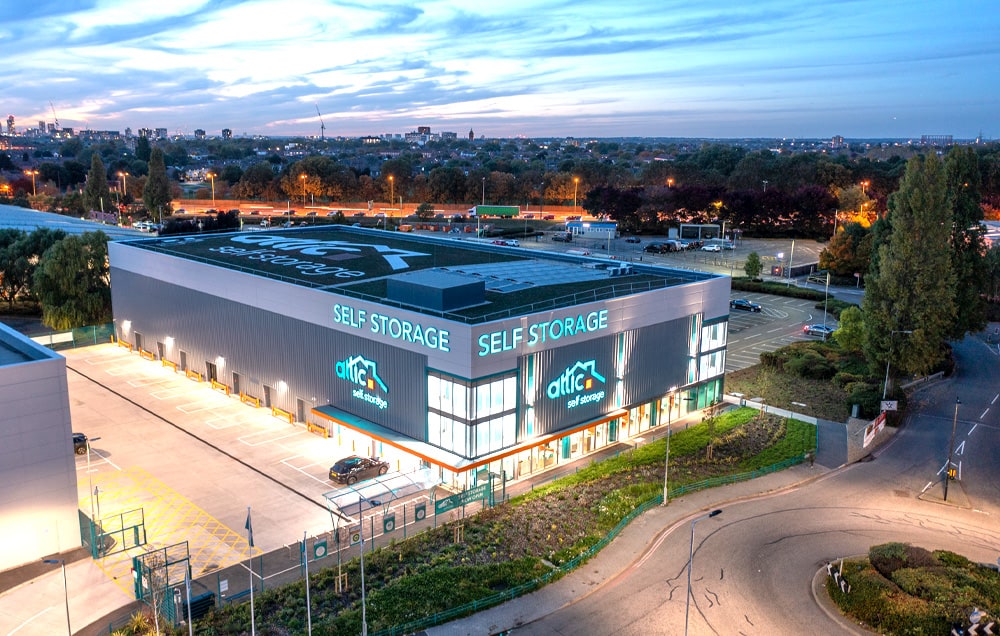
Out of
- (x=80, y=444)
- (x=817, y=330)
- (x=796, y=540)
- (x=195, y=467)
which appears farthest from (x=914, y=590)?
(x=817, y=330)

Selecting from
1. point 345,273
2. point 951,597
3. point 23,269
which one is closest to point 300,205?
point 23,269

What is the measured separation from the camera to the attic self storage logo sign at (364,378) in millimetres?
41656

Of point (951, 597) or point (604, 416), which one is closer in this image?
point (951, 597)

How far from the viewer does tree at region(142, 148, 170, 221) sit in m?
129

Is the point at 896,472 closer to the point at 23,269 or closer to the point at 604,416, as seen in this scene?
the point at 604,416

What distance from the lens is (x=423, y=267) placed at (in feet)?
182

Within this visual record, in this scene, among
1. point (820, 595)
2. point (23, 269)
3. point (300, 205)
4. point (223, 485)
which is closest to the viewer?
point (820, 595)

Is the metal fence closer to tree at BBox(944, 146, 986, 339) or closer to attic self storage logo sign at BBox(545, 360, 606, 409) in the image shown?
attic self storage logo sign at BBox(545, 360, 606, 409)

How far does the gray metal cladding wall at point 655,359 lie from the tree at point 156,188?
107 metres

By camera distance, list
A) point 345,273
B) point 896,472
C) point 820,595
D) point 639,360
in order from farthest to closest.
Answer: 1. point 345,273
2. point 639,360
3. point 896,472
4. point 820,595

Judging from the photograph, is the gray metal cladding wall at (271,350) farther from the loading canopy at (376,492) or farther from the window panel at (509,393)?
the window panel at (509,393)

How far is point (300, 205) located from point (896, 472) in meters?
145

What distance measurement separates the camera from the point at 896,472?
1666 inches

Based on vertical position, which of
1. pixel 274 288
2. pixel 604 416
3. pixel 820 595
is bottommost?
pixel 820 595
